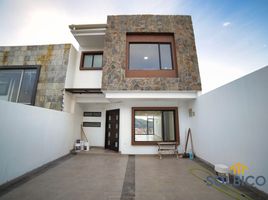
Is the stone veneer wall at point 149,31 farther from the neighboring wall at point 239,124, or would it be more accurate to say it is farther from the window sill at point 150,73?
the neighboring wall at point 239,124

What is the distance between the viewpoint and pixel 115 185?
2715mm

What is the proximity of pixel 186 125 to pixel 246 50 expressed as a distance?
14.7ft

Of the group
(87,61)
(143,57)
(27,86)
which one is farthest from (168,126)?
(27,86)

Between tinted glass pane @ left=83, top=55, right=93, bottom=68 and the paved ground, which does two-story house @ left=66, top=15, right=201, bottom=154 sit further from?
the paved ground

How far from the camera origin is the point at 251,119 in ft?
8.23

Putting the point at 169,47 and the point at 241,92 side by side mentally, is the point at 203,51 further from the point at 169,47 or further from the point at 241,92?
the point at 241,92

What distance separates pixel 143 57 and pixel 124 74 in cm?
141

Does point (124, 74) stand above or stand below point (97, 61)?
below

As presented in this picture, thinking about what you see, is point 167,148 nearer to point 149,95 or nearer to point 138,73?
point 149,95

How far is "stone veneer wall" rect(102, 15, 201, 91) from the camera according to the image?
15.7ft

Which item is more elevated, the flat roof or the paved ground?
the flat roof

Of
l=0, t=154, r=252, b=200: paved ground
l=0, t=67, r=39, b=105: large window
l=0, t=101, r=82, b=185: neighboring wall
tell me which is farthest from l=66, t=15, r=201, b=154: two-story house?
l=0, t=154, r=252, b=200: paved ground

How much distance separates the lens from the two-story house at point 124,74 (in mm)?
4879

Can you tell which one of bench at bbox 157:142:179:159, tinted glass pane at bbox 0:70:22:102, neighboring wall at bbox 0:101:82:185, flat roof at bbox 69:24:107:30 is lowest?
bench at bbox 157:142:179:159
